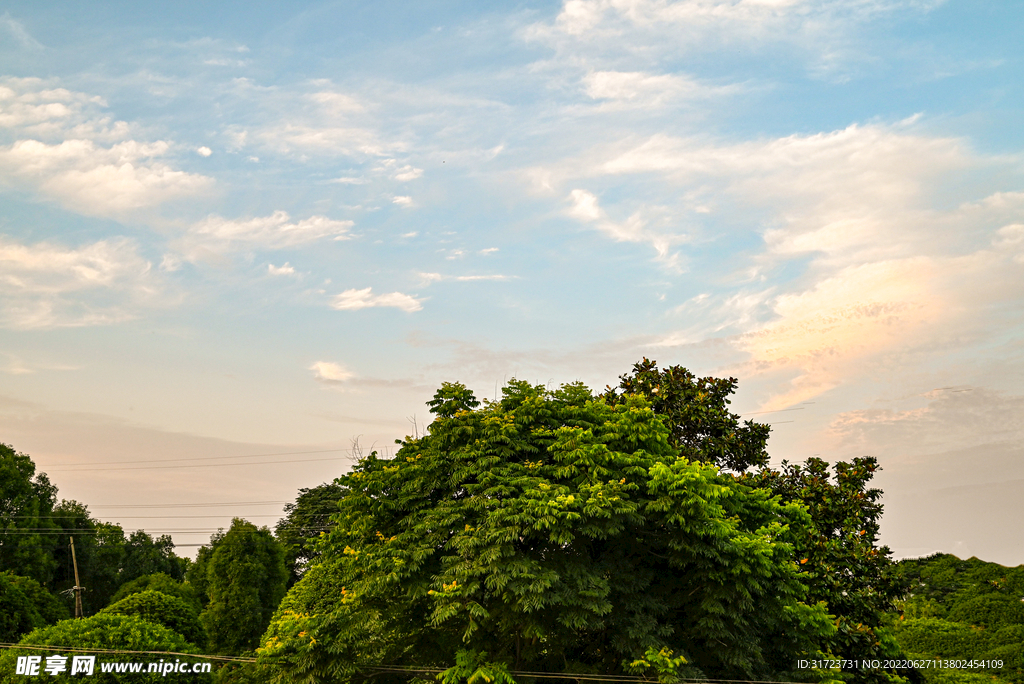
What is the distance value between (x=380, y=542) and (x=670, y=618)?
6.79 meters

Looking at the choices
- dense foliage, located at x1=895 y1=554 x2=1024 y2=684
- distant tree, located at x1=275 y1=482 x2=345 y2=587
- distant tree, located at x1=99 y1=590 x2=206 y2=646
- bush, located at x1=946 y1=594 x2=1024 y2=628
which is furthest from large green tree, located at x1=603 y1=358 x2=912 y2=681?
distant tree, located at x1=275 y1=482 x2=345 y2=587

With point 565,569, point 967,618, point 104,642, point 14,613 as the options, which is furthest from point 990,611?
point 14,613

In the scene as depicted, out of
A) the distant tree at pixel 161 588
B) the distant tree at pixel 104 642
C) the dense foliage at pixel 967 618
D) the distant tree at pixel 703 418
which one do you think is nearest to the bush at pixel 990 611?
the dense foliage at pixel 967 618

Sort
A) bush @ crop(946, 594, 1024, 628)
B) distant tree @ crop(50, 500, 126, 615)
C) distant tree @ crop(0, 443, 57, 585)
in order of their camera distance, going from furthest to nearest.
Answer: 1. distant tree @ crop(50, 500, 126, 615)
2. distant tree @ crop(0, 443, 57, 585)
3. bush @ crop(946, 594, 1024, 628)

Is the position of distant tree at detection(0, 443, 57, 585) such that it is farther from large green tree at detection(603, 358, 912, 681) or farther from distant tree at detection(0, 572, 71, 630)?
large green tree at detection(603, 358, 912, 681)

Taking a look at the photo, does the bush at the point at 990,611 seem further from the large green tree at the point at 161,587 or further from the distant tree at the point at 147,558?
the distant tree at the point at 147,558

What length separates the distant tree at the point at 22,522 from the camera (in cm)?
4419

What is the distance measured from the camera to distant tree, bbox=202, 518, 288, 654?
41500 mm

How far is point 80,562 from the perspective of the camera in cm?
4931

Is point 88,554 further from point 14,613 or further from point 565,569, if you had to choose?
point 565,569

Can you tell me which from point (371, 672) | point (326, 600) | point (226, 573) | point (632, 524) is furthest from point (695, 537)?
point (226, 573)

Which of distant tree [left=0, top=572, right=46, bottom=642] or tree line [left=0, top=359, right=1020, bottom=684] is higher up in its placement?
tree line [left=0, top=359, right=1020, bottom=684]

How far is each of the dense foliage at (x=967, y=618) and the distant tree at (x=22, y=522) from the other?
46470mm

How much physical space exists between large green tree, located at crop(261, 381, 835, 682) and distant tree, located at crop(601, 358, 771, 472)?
435 centimetres
